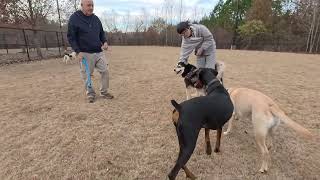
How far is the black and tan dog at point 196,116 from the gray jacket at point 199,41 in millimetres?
1108

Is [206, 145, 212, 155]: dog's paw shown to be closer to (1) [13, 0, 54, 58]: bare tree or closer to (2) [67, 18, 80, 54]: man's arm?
Answer: (2) [67, 18, 80, 54]: man's arm

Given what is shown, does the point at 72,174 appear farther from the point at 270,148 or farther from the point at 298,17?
the point at 298,17

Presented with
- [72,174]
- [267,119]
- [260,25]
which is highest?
[260,25]

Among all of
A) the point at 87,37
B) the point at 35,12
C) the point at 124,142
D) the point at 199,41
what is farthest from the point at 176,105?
the point at 35,12

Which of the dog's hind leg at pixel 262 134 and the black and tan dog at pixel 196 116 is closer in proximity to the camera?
the black and tan dog at pixel 196 116

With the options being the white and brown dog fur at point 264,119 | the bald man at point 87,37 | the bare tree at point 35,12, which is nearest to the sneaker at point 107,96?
the bald man at point 87,37

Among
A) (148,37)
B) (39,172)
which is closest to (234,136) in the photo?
(39,172)

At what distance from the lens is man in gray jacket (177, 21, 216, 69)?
4.04m

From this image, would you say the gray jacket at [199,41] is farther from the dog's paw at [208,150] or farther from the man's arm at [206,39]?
the dog's paw at [208,150]

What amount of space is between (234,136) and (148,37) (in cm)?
4119

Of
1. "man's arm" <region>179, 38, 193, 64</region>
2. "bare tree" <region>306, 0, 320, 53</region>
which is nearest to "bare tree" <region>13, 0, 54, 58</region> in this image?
"man's arm" <region>179, 38, 193, 64</region>

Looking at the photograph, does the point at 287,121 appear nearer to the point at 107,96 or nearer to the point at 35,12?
the point at 107,96

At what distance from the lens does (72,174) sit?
282 centimetres

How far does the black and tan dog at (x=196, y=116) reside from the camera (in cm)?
236
